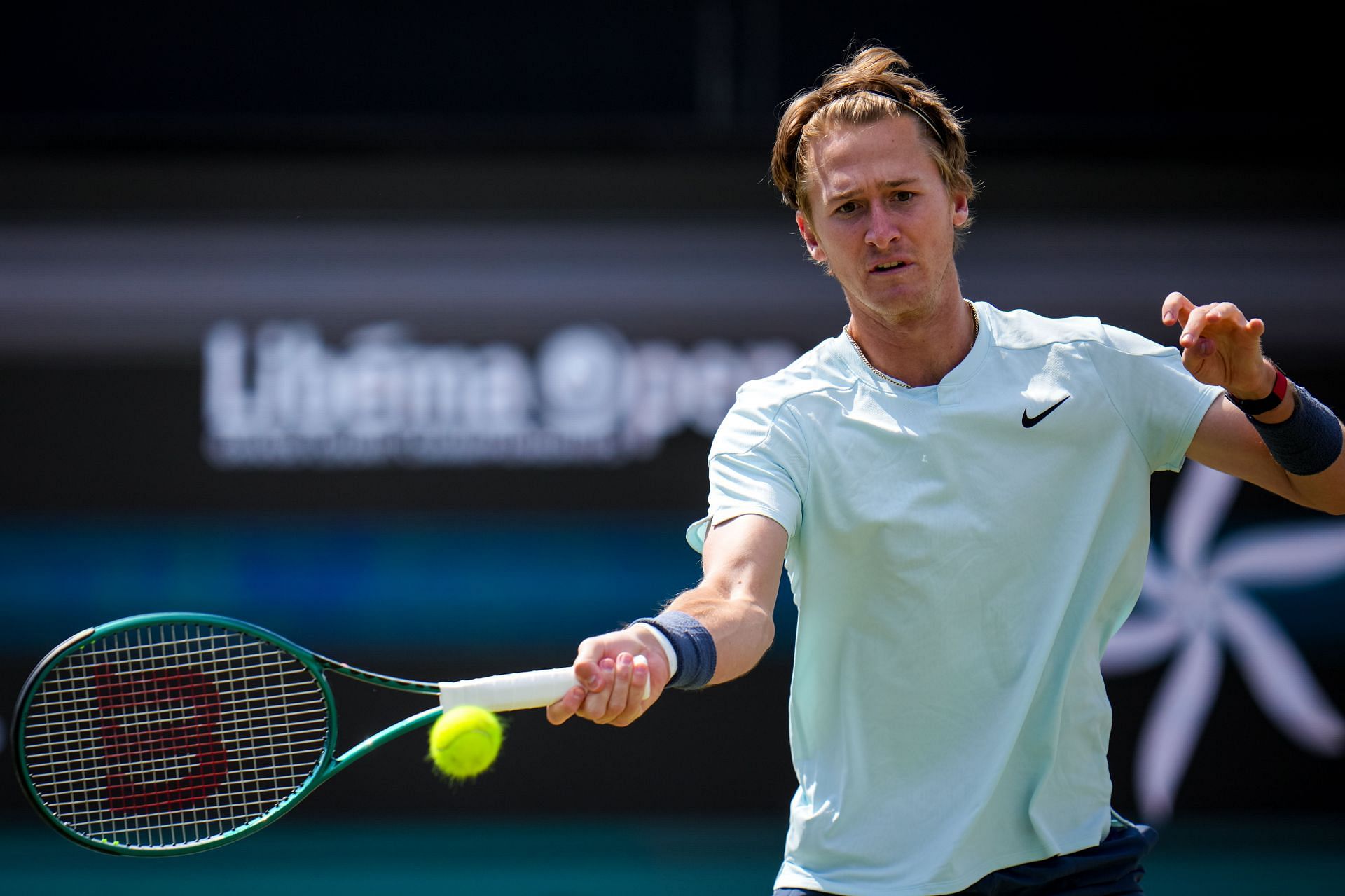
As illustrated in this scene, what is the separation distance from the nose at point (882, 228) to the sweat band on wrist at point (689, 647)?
719 millimetres

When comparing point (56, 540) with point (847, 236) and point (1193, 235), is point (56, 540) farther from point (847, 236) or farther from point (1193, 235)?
point (1193, 235)

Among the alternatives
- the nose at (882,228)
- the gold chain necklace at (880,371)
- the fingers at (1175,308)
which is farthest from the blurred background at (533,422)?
the fingers at (1175,308)

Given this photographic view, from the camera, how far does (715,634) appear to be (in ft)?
6.82

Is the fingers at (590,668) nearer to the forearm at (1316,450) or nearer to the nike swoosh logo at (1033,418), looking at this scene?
the nike swoosh logo at (1033,418)

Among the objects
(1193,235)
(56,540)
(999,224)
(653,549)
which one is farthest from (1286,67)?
(56,540)

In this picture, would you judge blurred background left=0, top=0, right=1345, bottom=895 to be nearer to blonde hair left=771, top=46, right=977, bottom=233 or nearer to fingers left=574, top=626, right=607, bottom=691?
blonde hair left=771, top=46, right=977, bottom=233

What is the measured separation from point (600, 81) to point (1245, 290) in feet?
8.28

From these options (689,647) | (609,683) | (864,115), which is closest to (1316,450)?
(864,115)

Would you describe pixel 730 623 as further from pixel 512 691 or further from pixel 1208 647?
pixel 1208 647

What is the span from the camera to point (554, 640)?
5121mm

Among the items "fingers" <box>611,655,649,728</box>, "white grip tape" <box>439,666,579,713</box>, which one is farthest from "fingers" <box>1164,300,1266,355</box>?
"white grip tape" <box>439,666,579,713</box>

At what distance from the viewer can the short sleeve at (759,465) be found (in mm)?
2254

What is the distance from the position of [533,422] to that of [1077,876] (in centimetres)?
318

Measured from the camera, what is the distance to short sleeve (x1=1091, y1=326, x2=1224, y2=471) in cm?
235
